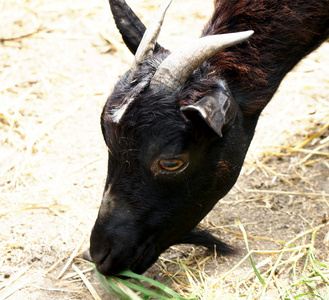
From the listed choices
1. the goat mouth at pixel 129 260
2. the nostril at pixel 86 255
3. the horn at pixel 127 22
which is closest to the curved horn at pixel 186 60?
the horn at pixel 127 22

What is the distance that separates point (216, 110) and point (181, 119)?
0.28m

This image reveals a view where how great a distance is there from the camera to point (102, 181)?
5688 mm

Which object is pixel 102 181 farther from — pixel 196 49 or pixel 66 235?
pixel 196 49

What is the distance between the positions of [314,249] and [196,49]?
2.13 m

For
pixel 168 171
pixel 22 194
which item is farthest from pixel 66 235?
pixel 168 171

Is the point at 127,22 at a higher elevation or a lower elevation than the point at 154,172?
higher

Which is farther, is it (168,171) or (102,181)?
(102,181)

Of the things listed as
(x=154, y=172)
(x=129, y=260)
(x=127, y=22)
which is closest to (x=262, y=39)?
(x=127, y=22)

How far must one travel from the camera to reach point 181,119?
3609mm

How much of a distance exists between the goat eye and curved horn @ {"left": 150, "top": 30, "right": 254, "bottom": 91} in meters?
0.51

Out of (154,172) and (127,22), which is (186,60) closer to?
(154,172)

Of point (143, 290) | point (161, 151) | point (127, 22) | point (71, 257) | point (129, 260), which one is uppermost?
point (127, 22)

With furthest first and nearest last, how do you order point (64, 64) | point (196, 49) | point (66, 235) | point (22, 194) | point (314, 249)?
1. point (64, 64)
2. point (22, 194)
3. point (66, 235)
4. point (314, 249)
5. point (196, 49)

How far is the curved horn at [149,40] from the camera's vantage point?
12.5ft
